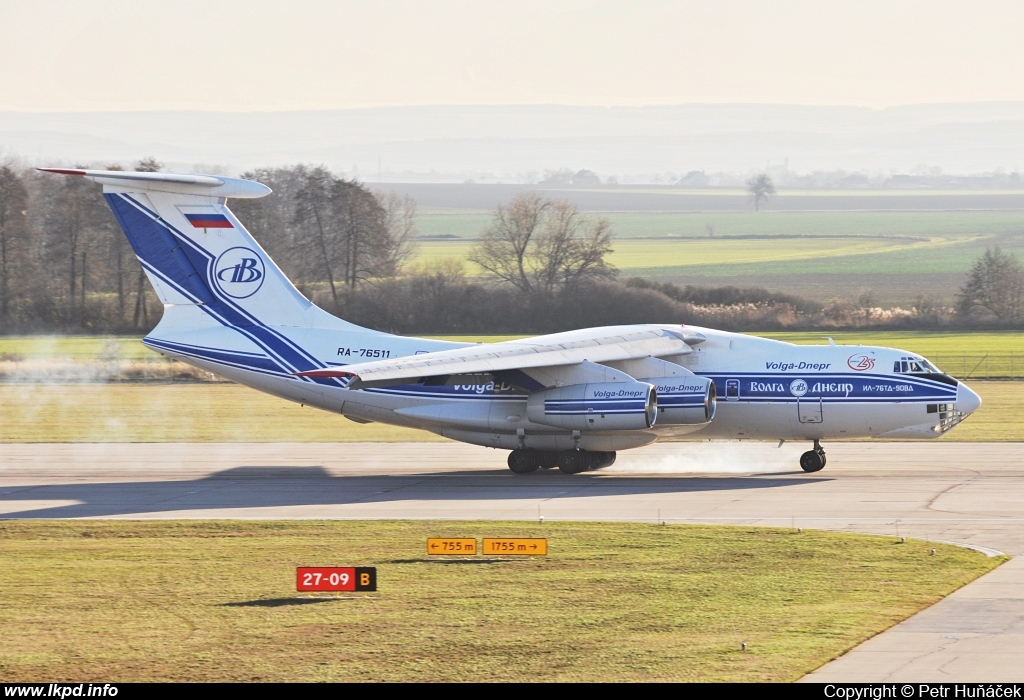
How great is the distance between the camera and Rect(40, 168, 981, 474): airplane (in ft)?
107

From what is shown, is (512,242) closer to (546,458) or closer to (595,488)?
(546,458)

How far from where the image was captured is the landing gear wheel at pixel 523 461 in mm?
33969

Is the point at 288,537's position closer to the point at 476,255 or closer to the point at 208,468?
the point at 208,468

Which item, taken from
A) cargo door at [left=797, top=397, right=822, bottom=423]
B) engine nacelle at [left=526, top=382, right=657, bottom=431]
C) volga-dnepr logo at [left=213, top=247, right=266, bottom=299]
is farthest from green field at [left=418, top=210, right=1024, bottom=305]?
volga-dnepr logo at [left=213, top=247, right=266, bottom=299]

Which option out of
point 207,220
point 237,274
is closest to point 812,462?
point 237,274

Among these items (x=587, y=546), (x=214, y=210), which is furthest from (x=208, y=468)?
(x=587, y=546)

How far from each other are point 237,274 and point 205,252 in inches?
40.3

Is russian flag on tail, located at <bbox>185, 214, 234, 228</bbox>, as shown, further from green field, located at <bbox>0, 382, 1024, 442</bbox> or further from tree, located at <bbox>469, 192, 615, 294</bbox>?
tree, located at <bbox>469, 192, 615, 294</bbox>

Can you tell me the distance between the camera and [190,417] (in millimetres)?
47000

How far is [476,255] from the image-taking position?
84125 millimetres

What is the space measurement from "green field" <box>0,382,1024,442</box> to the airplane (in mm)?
7785

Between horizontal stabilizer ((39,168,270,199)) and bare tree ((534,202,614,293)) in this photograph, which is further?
bare tree ((534,202,614,293))

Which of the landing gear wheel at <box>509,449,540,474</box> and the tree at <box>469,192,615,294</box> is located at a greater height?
the tree at <box>469,192,615,294</box>

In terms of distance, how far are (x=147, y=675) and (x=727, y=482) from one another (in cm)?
2001
